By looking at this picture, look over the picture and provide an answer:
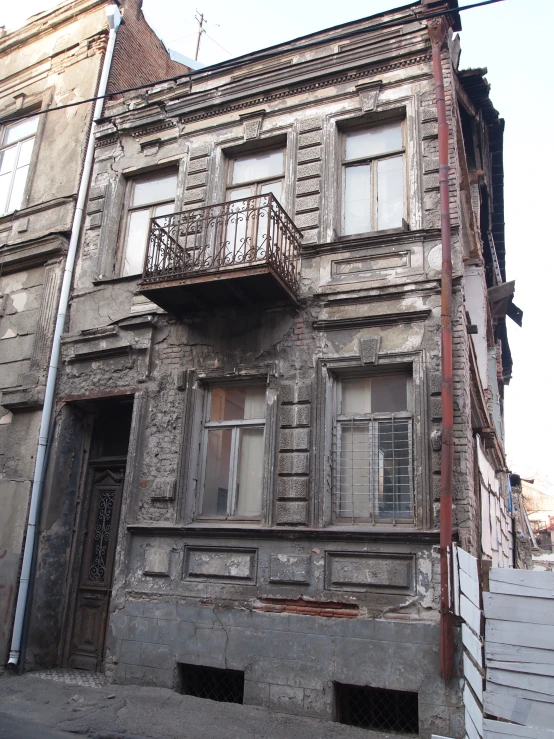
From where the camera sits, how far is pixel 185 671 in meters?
6.85

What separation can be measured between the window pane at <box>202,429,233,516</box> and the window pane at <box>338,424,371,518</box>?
1.43 metres

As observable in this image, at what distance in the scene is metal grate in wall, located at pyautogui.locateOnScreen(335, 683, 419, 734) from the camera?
599 centimetres

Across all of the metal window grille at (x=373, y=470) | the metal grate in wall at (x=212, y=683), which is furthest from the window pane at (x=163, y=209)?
the metal grate in wall at (x=212, y=683)

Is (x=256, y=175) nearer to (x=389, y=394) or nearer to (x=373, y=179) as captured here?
(x=373, y=179)

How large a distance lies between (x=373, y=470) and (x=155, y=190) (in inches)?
216

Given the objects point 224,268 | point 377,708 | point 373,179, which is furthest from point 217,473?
point 373,179

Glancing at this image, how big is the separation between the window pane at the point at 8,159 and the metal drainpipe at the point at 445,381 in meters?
7.35

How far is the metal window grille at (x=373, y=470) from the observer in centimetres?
662

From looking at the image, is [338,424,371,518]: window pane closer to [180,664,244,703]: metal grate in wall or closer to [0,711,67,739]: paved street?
[180,664,244,703]: metal grate in wall

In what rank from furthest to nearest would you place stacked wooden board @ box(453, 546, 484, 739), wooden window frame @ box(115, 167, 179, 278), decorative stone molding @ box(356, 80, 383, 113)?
1. wooden window frame @ box(115, 167, 179, 278)
2. decorative stone molding @ box(356, 80, 383, 113)
3. stacked wooden board @ box(453, 546, 484, 739)

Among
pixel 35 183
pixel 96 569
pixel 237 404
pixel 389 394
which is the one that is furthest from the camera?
pixel 35 183

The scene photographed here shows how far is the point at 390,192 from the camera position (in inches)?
311

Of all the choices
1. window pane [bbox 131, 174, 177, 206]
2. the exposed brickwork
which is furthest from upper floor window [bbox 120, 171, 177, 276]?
the exposed brickwork

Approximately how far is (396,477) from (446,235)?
2672 millimetres
